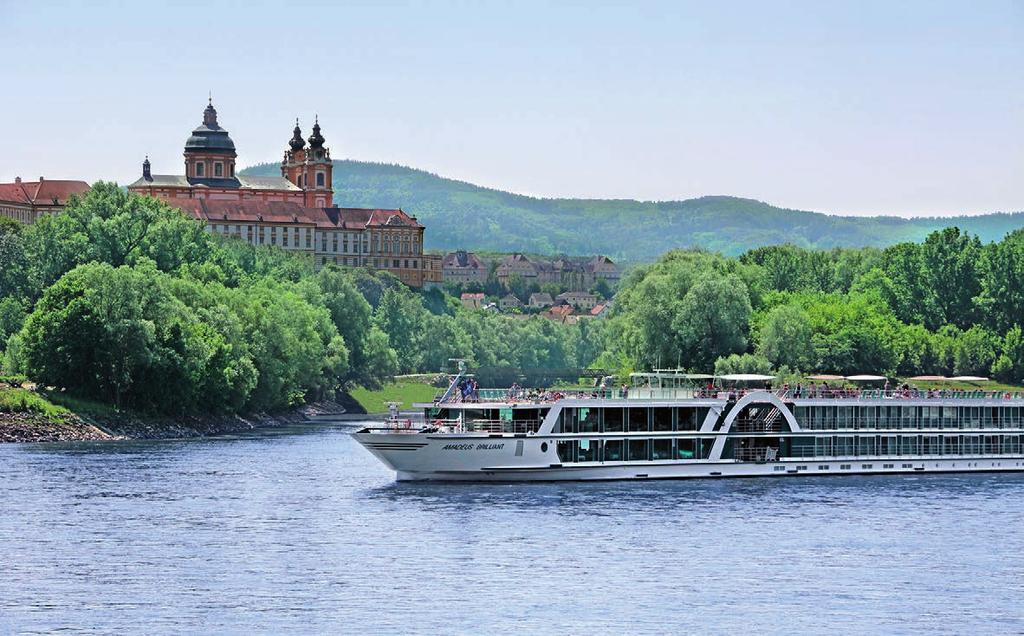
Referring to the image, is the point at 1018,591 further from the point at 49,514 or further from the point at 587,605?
the point at 49,514

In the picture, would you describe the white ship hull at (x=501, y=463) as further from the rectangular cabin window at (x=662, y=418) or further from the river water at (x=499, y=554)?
the rectangular cabin window at (x=662, y=418)

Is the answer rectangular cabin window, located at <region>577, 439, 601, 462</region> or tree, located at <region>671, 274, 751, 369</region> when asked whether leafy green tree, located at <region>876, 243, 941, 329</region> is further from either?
rectangular cabin window, located at <region>577, 439, 601, 462</region>

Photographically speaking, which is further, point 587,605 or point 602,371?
point 602,371

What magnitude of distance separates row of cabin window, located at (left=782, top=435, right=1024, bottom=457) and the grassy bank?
83.0 meters

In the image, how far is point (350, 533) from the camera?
64688 mm

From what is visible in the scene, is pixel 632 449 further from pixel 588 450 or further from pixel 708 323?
pixel 708 323

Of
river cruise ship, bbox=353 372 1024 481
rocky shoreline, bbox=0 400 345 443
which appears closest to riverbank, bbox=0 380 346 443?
rocky shoreline, bbox=0 400 345 443

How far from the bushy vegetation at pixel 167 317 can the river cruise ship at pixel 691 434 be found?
36699 mm

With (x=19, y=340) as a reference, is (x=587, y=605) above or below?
below

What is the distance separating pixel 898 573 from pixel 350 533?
18.6 metres

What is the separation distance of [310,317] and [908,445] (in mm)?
76948

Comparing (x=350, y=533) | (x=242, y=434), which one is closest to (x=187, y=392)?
(x=242, y=434)

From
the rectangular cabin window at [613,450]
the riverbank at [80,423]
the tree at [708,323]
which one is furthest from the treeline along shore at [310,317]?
the rectangular cabin window at [613,450]

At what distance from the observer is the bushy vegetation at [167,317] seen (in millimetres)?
114625
